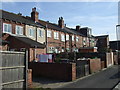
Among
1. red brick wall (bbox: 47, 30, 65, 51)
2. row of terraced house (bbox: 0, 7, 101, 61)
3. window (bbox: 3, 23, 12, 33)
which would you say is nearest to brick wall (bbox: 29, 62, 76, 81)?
row of terraced house (bbox: 0, 7, 101, 61)

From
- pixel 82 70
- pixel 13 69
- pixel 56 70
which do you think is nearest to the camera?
pixel 13 69

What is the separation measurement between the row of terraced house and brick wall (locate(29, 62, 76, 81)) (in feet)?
9.57

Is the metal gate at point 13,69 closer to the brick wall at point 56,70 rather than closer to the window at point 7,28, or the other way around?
the brick wall at point 56,70

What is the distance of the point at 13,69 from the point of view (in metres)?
7.63

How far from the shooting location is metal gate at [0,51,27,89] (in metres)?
7.19

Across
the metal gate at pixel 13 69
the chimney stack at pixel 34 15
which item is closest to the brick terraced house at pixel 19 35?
the chimney stack at pixel 34 15

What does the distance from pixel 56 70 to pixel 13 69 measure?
756 centimetres

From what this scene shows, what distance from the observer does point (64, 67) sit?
566 inches

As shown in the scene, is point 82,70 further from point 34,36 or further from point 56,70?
point 34,36

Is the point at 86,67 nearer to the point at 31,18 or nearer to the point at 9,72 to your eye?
Answer: the point at 9,72

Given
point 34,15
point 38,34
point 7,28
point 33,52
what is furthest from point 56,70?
point 34,15

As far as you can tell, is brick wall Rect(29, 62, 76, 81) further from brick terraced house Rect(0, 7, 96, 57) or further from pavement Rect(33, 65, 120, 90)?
brick terraced house Rect(0, 7, 96, 57)

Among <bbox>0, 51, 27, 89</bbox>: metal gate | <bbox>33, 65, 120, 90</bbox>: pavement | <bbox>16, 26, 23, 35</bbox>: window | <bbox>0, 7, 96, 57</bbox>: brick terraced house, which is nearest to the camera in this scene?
<bbox>0, 51, 27, 89</bbox>: metal gate

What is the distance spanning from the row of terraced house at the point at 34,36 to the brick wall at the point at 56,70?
9.57 feet
